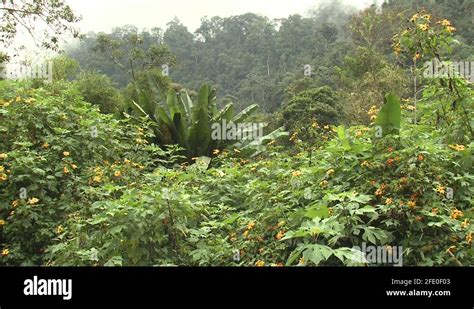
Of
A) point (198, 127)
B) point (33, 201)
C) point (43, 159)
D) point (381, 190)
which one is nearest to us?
point (381, 190)

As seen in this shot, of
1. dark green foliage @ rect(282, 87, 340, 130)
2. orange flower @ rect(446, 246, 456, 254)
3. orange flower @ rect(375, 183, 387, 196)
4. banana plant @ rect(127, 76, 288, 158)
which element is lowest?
orange flower @ rect(446, 246, 456, 254)

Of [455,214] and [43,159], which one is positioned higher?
[43,159]

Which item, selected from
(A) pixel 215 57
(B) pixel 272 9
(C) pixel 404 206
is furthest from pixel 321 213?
(B) pixel 272 9

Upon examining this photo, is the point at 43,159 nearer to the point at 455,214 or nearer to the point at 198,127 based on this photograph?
the point at 455,214

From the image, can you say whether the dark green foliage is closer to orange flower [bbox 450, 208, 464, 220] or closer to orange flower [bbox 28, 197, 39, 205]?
orange flower [bbox 28, 197, 39, 205]

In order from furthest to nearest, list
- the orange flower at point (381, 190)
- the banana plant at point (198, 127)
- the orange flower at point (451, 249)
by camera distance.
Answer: the banana plant at point (198, 127) < the orange flower at point (381, 190) < the orange flower at point (451, 249)

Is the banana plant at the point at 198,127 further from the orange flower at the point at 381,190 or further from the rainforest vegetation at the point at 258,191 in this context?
the orange flower at the point at 381,190

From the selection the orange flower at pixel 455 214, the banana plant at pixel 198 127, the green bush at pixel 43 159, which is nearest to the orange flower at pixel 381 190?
the orange flower at pixel 455 214

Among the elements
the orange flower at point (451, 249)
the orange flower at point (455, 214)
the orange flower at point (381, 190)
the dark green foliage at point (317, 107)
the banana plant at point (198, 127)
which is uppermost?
the dark green foliage at point (317, 107)

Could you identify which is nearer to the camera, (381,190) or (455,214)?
(455,214)

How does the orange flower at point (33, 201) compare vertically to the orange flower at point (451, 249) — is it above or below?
above

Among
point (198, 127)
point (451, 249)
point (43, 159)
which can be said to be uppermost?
point (198, 127)

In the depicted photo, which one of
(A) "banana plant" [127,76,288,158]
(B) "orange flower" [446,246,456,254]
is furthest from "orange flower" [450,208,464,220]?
(A) "banana plant" [127,76,288,158]

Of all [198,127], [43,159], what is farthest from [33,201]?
[198,127]
